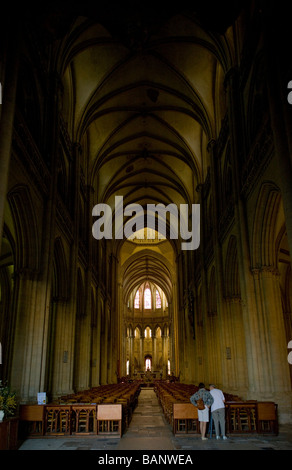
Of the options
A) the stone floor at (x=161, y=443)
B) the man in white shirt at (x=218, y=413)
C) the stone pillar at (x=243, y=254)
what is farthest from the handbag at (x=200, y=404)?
the stone pillar at (x=243, y=254)

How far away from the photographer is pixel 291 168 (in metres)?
9.80

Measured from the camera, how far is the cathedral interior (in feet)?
38.4

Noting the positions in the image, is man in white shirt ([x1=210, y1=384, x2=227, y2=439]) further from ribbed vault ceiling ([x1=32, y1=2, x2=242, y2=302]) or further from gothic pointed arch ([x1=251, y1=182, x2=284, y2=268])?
ribbed vault ceiling ([x1=32, y1=2, x2=242, y2=302])

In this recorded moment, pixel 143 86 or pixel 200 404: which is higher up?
pixel 143 86

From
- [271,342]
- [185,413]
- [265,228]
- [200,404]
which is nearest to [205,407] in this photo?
[200,404]

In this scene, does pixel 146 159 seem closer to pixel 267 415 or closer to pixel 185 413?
pixel 185 413

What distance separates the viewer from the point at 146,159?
1163 inches

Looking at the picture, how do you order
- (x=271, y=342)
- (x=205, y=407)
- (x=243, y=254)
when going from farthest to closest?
(x=243, y=254) < (x=271, y=342) < (x=205, y=407)

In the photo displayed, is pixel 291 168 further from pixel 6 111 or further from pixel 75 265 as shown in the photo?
pixel 75 265

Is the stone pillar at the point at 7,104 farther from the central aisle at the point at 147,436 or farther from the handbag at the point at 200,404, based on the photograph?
the handbag at the point at 200,404

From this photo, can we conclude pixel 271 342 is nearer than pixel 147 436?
No

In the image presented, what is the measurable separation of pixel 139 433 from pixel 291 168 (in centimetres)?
779
